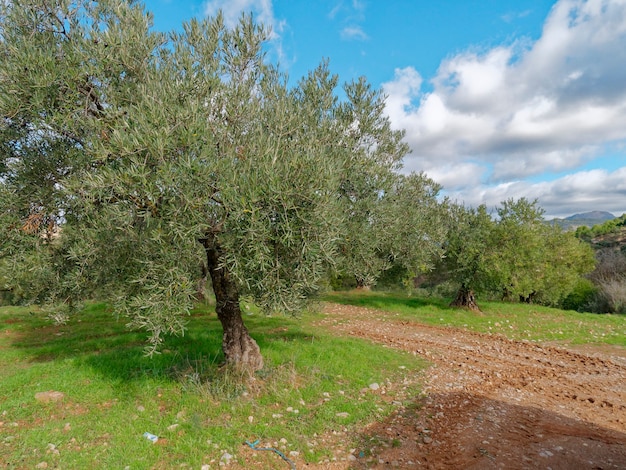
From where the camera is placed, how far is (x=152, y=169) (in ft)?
22.7

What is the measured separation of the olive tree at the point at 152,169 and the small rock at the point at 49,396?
8.34ft

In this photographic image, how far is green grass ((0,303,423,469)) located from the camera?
7.48 m

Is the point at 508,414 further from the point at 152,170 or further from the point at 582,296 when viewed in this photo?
the point at 582,296

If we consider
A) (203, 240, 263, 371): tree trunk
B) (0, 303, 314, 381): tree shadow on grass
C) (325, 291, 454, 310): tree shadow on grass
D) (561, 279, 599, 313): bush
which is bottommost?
(561, 279, 599, 313): bush

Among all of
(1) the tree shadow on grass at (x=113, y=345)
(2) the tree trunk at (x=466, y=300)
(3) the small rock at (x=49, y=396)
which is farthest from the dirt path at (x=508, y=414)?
(2) the tree trunk at (x=466, y=300)

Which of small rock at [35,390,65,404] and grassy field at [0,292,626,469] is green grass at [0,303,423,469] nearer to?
grassy field at [0,292,626,469]

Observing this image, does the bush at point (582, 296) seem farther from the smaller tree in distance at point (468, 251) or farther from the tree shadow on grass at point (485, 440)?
the tree shadow on grass at point (485, 440)

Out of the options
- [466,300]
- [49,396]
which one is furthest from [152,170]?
[466,300]

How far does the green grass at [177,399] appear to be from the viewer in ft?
24.5

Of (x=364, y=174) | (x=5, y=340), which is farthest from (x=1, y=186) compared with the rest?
(x=5, y=340)

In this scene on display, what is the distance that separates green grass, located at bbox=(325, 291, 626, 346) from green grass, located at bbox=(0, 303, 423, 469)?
28.9ft

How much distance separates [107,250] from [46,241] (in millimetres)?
2022

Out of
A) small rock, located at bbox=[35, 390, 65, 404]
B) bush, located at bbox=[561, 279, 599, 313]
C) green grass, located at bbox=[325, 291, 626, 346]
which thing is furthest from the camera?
bush, located at bbox=[561, 279, 599, 313]

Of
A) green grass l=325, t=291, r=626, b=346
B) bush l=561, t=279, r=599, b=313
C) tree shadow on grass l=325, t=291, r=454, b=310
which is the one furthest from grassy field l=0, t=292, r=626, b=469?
bush l=561, t=279, r=599, b=313
